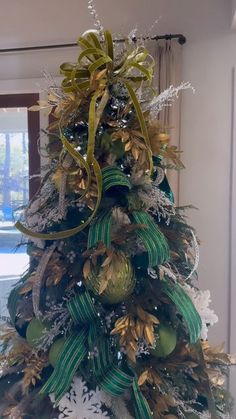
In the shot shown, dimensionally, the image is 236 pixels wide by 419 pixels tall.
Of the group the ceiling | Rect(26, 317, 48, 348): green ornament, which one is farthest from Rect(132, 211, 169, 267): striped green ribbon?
the ceiling

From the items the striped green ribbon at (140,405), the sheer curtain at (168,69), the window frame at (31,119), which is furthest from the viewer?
the window frame at (31,119)

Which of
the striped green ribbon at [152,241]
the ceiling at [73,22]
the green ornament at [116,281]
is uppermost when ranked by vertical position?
the ceiling at [73,22]

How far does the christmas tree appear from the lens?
2.45 ft

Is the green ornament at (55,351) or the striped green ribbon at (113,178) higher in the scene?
the striped green ribbon at (113,178)

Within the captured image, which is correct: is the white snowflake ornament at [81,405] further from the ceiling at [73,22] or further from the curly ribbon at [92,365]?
the ceiling at [73,22]

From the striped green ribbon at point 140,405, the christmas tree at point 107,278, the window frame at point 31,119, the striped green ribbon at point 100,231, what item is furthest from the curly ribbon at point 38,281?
the window frame at point 31,119

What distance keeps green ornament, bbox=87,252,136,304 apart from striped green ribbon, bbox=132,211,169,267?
49 millimetres

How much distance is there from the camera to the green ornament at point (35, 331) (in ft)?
2.61

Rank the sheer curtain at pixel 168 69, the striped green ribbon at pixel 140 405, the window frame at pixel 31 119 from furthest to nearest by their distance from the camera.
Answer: the window frame at pixel 31 119, the sheer curtain at pixel 168 69, the striped green ribbon at pixel 140 405

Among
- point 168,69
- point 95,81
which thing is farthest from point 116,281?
point 168,69

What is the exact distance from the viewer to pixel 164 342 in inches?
30.2

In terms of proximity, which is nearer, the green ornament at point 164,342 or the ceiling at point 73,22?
the green ornament at point 164,342

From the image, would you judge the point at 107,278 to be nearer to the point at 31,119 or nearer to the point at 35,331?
the point at 35,331

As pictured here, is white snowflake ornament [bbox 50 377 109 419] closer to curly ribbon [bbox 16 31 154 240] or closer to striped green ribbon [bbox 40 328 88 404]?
striped green ribbon [bbox 40 328 88 404]
